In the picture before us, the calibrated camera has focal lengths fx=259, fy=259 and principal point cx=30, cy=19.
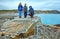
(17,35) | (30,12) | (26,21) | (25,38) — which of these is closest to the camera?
(17,35)

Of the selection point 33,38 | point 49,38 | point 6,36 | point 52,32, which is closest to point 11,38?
point 6,36

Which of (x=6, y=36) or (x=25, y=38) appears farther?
(x=25, y=38)

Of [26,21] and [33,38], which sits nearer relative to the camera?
[33,38]

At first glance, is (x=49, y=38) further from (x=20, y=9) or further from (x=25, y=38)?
(x=25, y=38)

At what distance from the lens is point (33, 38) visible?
38.5 ft

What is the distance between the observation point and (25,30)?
11391 millimetres

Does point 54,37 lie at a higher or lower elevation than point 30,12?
lower

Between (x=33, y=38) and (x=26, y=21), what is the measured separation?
2.60m

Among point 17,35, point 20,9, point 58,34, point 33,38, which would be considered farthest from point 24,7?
point 17,35

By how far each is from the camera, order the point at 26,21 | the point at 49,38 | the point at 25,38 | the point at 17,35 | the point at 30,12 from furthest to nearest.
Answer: the point at 30,12, the point at 49,38, the point at 26,21, the point at 25,38, the point at 17,35

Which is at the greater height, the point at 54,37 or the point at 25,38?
the point at 25,38

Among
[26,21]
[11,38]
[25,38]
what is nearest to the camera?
[11,38]

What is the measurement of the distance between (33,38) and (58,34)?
18.7 ft

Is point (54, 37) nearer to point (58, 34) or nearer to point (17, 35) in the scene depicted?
point (58, 34)
